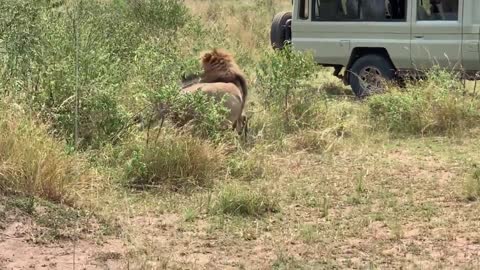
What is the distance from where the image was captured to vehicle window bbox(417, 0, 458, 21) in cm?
1121

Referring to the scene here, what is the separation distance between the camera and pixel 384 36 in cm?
1202

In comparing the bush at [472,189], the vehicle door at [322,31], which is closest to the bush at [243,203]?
the bush at [472,189]

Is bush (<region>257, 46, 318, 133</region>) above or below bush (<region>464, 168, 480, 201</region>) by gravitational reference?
above

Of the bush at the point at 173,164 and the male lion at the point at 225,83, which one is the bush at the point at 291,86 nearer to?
the male lion at the point at 225,83

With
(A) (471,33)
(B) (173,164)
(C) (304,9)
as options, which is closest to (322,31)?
(C) (304,9)

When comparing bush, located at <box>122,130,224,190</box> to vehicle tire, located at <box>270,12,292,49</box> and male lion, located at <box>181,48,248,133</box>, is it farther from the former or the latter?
vehicle tire, located at <box>270,12,292,49</box>

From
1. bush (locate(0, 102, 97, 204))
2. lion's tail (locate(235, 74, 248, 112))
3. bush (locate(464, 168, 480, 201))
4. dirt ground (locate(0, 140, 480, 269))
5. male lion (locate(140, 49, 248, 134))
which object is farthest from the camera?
lion's tail (locate(235, 74, 248, 112))

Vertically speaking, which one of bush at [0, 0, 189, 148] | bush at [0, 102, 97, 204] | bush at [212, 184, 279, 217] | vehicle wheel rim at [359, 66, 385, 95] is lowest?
vehicle wheel rim at [359, 66, 385, 95]

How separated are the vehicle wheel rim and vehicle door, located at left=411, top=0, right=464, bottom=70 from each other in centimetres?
60

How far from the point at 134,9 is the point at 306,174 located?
6.55m

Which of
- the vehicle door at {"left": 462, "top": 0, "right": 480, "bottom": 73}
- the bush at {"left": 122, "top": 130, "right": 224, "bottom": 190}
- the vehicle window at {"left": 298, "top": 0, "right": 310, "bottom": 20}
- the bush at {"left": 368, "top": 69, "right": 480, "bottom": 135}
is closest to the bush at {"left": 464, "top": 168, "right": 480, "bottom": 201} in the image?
the bush at {"left": 122, "top": 130, "right": 224, "bottom": 190}

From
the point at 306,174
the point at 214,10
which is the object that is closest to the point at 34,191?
the point at 306,174

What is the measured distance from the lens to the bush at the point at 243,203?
581 centimetres

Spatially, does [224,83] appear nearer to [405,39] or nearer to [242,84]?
[242,84]
